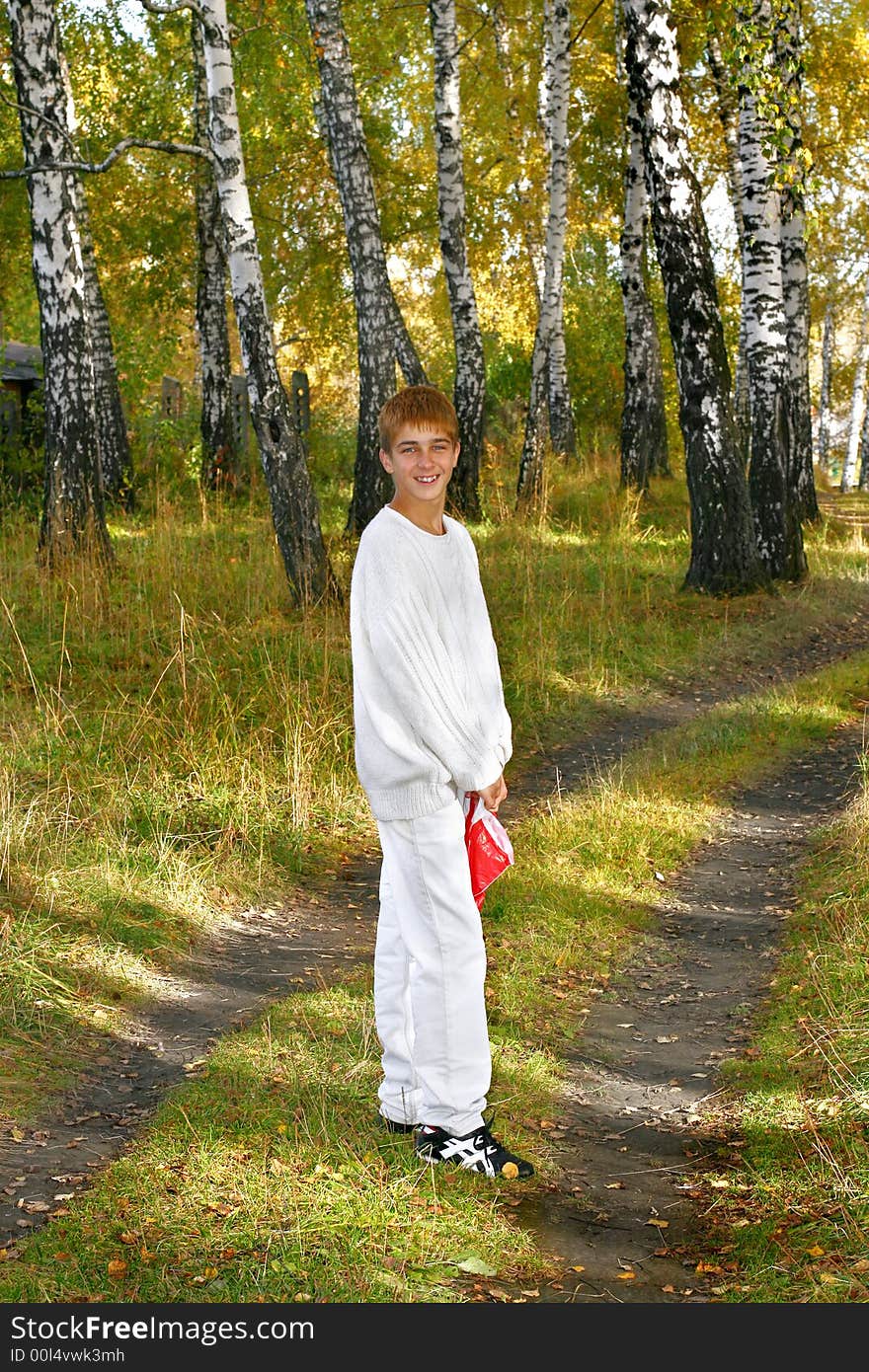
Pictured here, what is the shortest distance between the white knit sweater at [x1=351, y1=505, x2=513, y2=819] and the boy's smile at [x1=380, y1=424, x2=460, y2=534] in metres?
0.05

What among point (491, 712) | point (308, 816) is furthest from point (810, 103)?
point (491, 712)

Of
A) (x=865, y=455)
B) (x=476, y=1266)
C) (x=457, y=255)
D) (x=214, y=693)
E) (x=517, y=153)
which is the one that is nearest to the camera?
(x=476, y=1266)

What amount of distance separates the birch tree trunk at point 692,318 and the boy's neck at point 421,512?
9.84m

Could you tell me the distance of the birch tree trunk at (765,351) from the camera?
46.8ft

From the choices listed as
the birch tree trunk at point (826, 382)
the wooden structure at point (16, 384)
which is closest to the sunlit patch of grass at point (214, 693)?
the wooden structure at point (16, 384)

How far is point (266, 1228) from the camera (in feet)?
13.3

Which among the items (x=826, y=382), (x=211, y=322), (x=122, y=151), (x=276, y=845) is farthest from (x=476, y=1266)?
(x=826, y=382)

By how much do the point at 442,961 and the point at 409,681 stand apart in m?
0.87

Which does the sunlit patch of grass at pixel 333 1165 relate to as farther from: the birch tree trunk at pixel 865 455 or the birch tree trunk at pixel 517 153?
the birch tree trunk at pixel 865 455

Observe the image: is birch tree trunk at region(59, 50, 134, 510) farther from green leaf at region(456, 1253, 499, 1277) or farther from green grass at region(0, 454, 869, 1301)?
green leaf at region(456, 1253, 499, 1277)

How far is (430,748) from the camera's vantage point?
4344 millimetres

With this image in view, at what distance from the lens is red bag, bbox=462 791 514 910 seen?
451 centimetres

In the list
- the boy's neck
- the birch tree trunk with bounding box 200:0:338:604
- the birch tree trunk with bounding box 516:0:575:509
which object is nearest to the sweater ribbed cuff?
the boy's neck

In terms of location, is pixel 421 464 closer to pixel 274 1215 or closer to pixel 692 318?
pixel 274 1215
